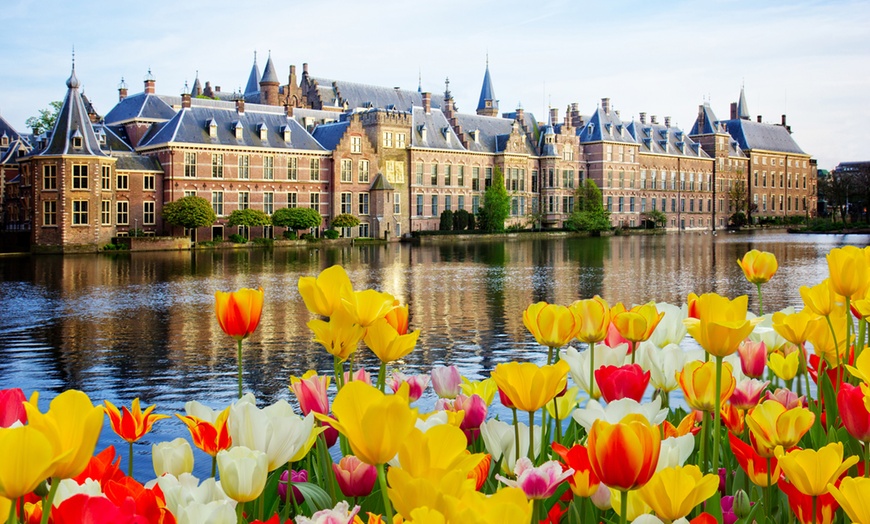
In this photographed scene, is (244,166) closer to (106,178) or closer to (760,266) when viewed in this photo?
(106,178)

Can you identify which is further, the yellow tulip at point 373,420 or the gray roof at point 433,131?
the gray roof at point 433,131

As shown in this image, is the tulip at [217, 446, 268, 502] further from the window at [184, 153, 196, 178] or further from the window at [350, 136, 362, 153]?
the window at [350, 136, 362, 153]

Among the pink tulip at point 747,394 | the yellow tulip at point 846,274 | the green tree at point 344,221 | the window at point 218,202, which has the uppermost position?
the window at point 218,202

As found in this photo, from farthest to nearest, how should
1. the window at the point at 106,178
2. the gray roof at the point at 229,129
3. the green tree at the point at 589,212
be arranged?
the green tree at the point at 589,212, the gray roof at the point at 229,129, the window at the point at 106,178

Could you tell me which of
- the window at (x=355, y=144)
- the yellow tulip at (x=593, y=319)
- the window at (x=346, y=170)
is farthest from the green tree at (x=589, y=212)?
the yellow tulip at (x=593, y=319)

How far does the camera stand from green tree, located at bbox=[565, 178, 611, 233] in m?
70.1

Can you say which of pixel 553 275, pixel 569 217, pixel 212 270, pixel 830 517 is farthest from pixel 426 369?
pixel 569 217

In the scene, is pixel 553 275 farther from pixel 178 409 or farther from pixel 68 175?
pixel 68 175

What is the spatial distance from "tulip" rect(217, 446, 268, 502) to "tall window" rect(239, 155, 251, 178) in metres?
52.0

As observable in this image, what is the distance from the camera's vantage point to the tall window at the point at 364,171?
57.8 m

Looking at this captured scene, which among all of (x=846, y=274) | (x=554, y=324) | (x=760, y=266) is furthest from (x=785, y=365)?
(x=554, y=324)

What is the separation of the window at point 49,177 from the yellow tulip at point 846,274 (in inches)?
1848

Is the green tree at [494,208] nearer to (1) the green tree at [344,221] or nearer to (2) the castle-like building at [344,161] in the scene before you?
(2) the castle-like building at [344,161]

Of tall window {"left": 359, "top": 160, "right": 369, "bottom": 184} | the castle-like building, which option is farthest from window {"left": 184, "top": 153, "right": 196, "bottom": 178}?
tall window {"left": 359, "top": 160, "right": 369, "bottom": 184}
